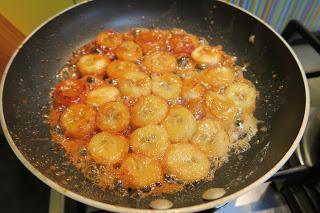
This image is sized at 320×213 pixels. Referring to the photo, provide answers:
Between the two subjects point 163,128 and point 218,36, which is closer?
point 163,128

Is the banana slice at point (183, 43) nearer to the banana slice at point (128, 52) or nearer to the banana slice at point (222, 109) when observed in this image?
the banana slice at point (128, 52)

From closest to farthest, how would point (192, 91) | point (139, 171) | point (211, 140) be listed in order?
point (139, 171)
point (211, 140)
point (192, 91)

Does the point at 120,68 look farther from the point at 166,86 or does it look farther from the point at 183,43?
the point at 183,43

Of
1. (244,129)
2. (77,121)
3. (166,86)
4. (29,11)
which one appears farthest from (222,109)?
(29,11)

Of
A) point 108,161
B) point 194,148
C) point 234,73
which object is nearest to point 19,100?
point 108,161

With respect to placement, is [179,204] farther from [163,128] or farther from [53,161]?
[53,161]

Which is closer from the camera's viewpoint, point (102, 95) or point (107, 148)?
point (107, 148)

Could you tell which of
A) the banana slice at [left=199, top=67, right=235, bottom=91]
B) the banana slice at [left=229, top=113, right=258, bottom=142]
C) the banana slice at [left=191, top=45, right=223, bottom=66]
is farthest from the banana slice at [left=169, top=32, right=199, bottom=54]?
the banana slice at [left=229, top=113, right=258, bottom=142]
